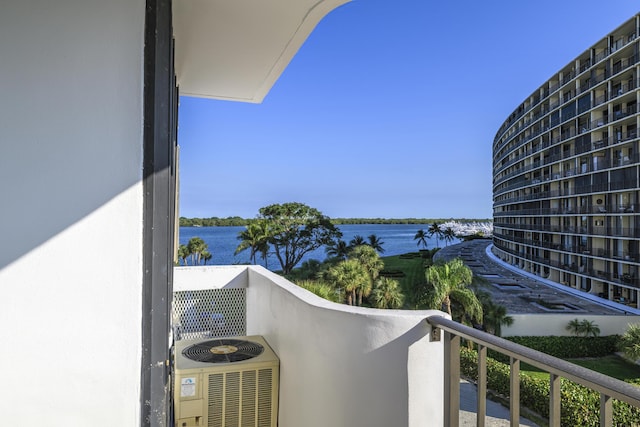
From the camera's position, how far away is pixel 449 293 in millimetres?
13234

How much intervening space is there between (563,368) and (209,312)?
292cm

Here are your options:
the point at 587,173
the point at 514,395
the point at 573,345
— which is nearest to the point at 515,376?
the point at 514,395

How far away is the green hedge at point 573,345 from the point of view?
1443 centimetres

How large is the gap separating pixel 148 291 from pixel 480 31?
39779 millimetres

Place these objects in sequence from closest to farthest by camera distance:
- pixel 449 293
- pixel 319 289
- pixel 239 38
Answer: pixel 239 38, pixel 319 289, pixel 449 293

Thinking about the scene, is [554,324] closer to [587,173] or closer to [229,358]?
[587,173]

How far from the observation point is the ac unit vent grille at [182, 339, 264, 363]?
2.15 m

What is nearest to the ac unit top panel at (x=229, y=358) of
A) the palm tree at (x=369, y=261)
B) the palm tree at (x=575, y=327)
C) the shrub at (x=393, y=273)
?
the palm tree at (x=575, y=327)

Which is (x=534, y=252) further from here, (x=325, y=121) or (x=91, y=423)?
(x=91, y=423)

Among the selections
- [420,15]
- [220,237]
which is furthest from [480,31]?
[220,237]

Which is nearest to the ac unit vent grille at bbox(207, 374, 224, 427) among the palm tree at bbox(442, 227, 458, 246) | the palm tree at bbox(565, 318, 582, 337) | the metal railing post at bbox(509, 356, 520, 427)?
the metal railing post at bbox(509, 356, 520, 427)

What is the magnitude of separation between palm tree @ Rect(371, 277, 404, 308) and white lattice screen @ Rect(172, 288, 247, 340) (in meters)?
12.5

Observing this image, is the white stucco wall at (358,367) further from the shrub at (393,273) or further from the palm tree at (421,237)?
the palm tree at (421,237)

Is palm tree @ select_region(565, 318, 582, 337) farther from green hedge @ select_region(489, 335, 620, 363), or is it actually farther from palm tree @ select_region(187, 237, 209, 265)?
palm tree @ select_region(187, 237, 209, 265)
